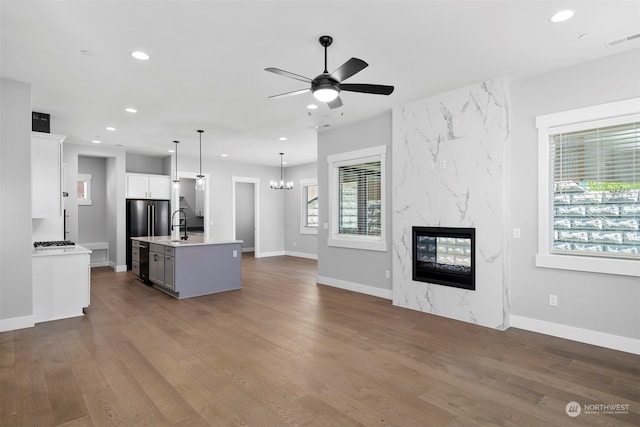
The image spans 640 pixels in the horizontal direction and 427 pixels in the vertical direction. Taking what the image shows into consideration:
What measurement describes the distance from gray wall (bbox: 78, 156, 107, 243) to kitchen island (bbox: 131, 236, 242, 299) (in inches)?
136

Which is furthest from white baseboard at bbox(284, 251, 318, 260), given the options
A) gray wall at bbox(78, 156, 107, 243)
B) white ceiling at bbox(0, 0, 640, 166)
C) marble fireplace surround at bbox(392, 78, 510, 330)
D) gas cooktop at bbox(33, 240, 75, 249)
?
gas cooktop at bbox(33, 240, 75, 249)

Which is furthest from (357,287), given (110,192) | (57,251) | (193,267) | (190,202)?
(190,202)

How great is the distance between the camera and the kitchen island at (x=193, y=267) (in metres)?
5.54

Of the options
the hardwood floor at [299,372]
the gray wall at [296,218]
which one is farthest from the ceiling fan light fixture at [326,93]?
the gray wall at [296,218]

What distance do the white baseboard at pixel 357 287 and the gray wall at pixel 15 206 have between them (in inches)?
173

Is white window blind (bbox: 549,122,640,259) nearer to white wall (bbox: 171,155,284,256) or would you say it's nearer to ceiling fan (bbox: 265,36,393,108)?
ceiling fan (bbox: 265,36,393,108)

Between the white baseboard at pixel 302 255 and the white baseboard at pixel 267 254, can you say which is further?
the white baseboard at pixel 267 254

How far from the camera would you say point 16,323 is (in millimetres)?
4086

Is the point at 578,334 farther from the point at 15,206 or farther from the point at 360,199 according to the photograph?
the point at 15,206

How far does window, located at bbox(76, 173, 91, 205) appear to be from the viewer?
8.55 metres

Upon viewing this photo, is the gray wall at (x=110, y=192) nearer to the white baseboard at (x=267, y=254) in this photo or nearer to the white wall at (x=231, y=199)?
the white wall at (x=231, y=199)

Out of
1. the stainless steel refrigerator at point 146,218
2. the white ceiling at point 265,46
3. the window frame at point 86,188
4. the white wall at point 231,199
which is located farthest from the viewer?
the white wall at point 231,199

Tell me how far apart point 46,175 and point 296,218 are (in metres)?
6.99

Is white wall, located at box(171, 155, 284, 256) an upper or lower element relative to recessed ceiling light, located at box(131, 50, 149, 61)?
lower
